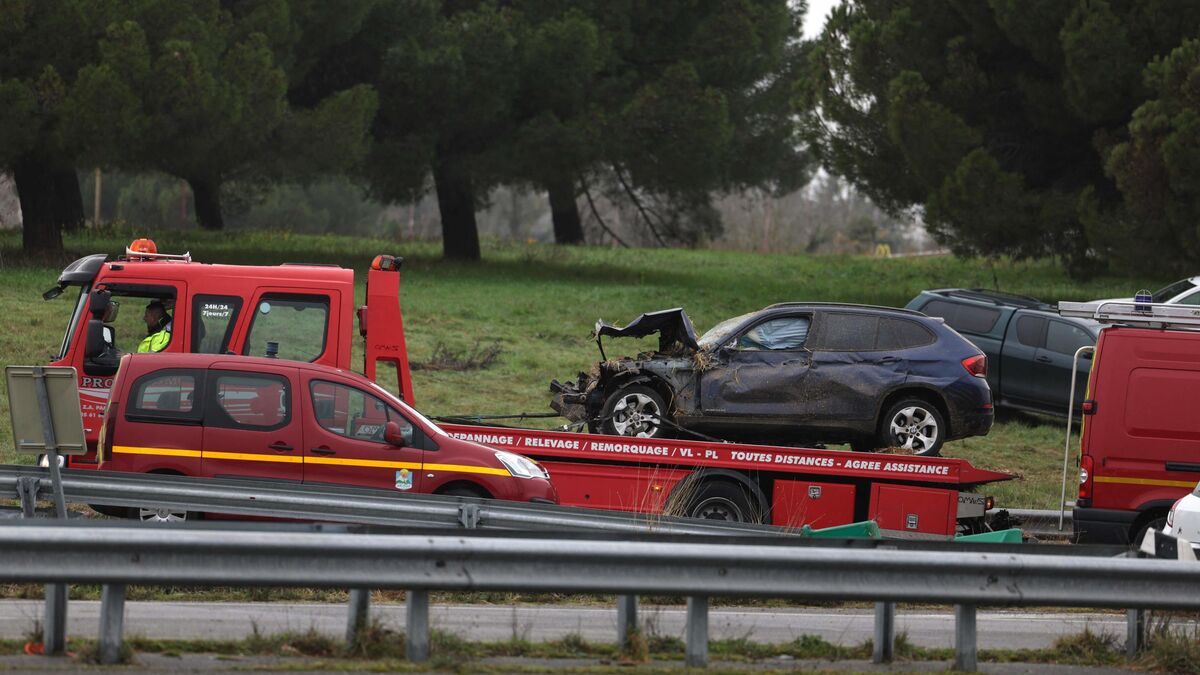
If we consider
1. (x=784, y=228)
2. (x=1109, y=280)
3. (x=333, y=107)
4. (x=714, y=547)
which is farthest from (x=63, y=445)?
(x=784, y=228)

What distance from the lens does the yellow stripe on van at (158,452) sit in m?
11.9

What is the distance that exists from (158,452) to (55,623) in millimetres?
5012

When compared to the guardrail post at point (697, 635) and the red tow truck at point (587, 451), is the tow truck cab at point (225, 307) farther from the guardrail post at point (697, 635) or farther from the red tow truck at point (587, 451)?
the guardrail post at point (697, 635)

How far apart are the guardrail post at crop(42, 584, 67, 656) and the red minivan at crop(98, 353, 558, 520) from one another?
15.7 ft

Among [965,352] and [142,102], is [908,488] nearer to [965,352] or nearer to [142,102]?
[965,352]

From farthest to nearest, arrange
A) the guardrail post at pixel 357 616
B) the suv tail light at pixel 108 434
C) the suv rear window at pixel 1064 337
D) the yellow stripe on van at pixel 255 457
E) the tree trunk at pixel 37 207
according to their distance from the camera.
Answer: the tree trunk at pixel 37 207 → the suv rear window at pixel 1064 337 → the yellow stripe on van at pixel 255 457 → the suv tail light at pixel 108 434 → the guardrail post at pixel 357 616

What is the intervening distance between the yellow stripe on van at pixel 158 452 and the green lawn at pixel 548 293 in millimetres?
4685

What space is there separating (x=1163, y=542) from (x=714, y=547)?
317 cm

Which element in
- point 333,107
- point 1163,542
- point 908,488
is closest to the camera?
point 1163,542

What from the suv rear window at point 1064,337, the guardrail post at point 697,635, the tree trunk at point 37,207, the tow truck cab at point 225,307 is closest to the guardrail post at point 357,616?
the guardrail post at point 697,635

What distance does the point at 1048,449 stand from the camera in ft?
67.0

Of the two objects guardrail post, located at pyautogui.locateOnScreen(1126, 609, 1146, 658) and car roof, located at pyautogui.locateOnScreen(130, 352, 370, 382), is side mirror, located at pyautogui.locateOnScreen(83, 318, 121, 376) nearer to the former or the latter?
car roof, located at pyautogui.locateOnScreen(130, 352, 370, 382)

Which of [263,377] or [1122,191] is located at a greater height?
[1122,191]

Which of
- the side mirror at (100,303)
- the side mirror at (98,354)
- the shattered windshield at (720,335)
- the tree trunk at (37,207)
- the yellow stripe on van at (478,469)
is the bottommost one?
the yellow stripe on van at (478,469)
